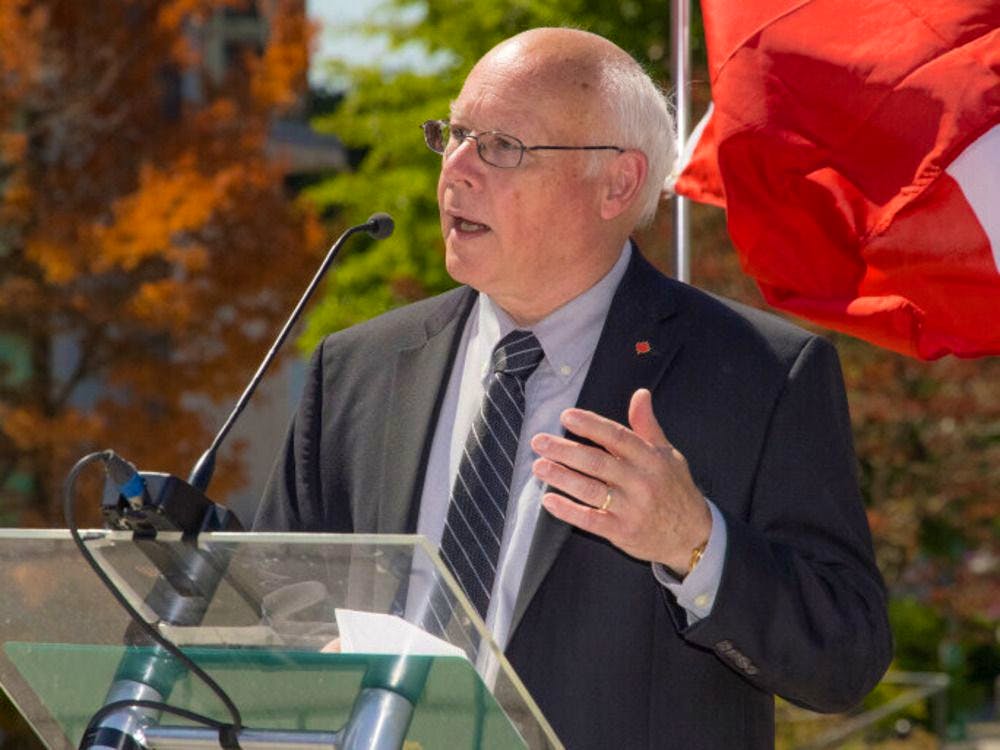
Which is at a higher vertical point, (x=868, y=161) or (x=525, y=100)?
(x=525, y=100)

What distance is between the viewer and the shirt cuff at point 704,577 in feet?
8.44

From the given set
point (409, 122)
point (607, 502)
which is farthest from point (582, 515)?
point (409, 122)

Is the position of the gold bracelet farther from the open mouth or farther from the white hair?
the white hair

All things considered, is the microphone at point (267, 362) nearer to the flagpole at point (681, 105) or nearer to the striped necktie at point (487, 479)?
the striped necktie at point (487, 479)

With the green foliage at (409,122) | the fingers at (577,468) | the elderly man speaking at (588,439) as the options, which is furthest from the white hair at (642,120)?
the green foliage at (409,122)

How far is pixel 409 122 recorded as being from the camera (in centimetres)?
1569

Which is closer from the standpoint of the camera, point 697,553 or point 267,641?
point 267,641

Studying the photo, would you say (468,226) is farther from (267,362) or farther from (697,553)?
(697,553)

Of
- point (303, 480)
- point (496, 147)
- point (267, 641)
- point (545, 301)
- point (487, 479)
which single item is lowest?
point (303, 480)

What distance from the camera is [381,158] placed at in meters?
16.4

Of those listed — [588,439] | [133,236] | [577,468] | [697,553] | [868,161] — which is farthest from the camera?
[133,236]

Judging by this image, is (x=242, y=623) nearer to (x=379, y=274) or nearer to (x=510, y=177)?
(x=510, y=177)

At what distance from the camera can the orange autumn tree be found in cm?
1387

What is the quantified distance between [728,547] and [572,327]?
749mm
